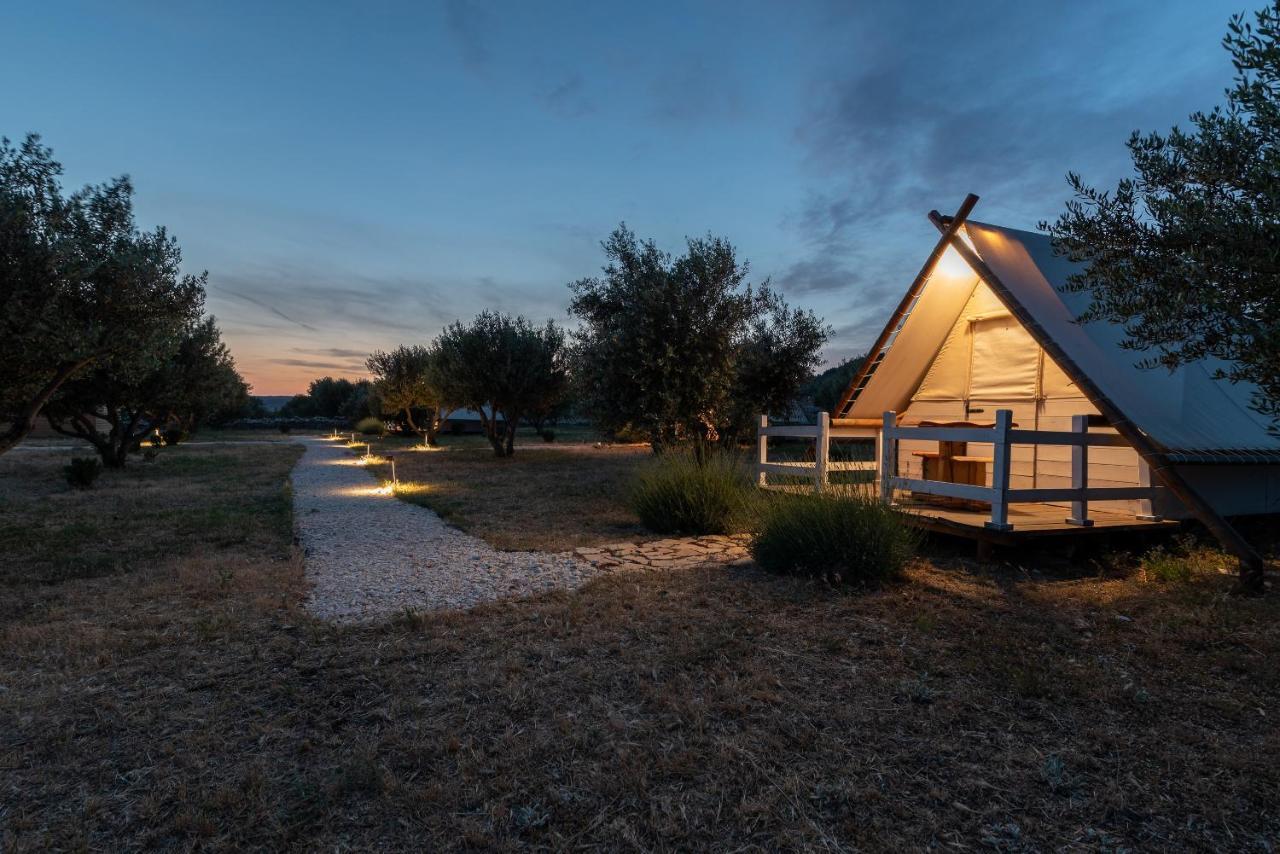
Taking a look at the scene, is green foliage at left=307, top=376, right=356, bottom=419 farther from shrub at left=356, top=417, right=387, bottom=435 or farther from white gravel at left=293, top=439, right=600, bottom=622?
white gravel at left=293, top=439, right=600, bottom=622

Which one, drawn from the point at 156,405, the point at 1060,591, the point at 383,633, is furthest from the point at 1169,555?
the point at 156,405

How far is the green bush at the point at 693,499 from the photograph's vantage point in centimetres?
834

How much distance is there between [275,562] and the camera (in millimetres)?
6723

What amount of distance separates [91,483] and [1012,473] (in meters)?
17.2

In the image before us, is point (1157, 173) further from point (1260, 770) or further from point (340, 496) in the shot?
point (340, 496)

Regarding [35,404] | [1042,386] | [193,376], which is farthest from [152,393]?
[1042,386]

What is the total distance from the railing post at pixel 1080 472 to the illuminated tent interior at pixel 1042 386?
0.90 feet

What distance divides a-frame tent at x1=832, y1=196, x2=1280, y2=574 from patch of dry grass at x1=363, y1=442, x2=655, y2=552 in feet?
13.6

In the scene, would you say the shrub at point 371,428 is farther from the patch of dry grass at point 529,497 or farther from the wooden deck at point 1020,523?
the wooden deck at point 1020,523

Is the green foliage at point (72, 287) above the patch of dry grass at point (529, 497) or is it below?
above

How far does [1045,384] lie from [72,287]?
38.3 feet

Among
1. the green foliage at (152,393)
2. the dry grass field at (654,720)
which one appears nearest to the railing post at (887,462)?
the dry grass field at (654,720)

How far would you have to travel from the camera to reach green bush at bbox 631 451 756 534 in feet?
27.4

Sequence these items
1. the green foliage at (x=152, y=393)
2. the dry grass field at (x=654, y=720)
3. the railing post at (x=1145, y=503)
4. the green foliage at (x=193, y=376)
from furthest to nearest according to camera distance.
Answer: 1. the green foliage at (x=193, y=376)
2. the green foliage at (x=152, y=393)
3. the railing post at (x=1145, y=503)
4. the dry grass field at (x=654, y=720)
